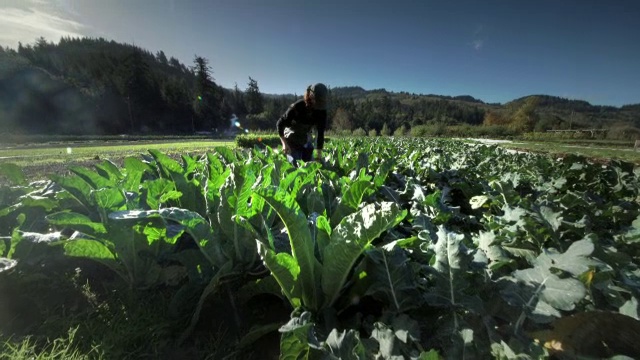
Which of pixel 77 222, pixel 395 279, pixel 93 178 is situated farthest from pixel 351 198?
pixel 93 178

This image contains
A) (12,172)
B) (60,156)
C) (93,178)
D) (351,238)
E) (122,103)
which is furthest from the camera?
(122,103)

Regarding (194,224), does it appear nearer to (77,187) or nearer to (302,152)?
(77,187)

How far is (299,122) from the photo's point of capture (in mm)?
5309

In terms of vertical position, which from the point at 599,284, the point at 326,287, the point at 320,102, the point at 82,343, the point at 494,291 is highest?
the point at 320,102

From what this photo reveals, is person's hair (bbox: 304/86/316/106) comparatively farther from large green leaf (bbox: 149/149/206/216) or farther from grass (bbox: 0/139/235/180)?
large green leaf (bbox: 149/149/206/216)

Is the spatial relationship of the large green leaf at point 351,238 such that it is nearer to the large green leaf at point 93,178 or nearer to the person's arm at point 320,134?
the large green leaf at point 93,178

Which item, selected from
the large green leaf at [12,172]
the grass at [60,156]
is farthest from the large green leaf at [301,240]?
the grass at [60,156]

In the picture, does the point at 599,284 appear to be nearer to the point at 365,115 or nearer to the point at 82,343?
the point at 82,343

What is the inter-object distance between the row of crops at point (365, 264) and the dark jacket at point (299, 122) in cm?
306

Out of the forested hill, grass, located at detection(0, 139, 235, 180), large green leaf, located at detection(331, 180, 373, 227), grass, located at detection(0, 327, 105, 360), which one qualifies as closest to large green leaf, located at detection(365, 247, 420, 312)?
large green leaf, located at detection(331, 180, 373, 227)

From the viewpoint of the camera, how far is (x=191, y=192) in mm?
2066

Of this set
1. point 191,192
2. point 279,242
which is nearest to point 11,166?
point 191,192

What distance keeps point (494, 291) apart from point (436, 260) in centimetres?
24

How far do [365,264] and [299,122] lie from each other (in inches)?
167
